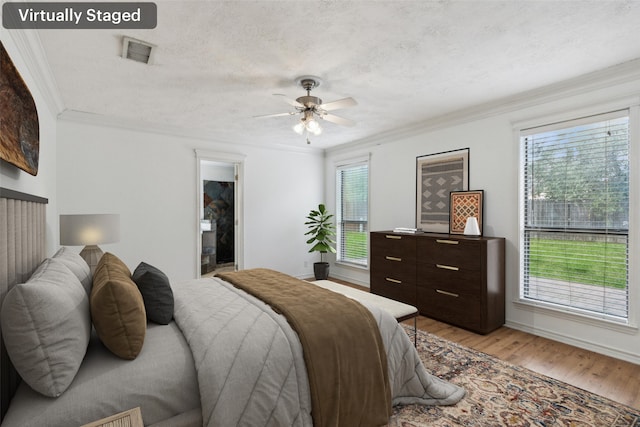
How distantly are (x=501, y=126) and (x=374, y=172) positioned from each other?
2.02m

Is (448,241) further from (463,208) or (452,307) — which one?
(452,307)

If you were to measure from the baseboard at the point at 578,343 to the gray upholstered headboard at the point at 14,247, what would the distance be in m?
4.08

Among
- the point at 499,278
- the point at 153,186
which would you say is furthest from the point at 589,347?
the point at 153,186

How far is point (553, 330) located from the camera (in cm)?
318

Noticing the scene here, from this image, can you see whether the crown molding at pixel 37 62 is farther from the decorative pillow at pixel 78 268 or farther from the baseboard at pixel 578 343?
the baseboard at pixel 578 343

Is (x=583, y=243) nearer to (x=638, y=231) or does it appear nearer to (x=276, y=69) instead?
(x=638, y=231)

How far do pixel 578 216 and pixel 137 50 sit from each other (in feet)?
13.6

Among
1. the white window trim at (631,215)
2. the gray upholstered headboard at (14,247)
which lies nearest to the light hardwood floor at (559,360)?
the white window trim at (631,215)

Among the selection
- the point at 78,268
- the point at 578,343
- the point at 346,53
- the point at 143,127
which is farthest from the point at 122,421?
the point at 143,127

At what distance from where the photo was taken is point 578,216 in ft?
10.0

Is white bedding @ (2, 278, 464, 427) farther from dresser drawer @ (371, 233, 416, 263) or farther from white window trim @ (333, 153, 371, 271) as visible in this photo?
white window trim @ (333, 153, 371, 271)

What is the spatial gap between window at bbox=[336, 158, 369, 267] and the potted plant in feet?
0.69

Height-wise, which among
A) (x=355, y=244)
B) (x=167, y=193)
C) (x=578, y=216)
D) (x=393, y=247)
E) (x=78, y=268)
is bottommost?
(x=355, y=244)

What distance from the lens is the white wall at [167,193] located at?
13.1 ft
